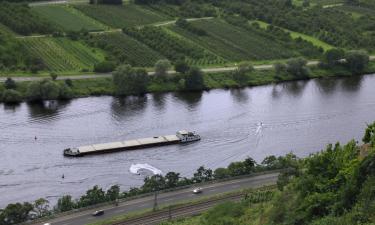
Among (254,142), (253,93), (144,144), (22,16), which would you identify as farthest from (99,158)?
(22,16)

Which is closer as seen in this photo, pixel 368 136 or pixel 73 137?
pixel 368 136

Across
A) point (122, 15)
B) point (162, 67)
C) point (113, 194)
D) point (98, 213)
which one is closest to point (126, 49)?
point (162, 67)

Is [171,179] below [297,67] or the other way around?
below

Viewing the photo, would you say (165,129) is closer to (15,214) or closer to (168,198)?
(168,198)

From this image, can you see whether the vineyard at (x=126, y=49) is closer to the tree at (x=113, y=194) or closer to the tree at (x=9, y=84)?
the tree at (x=9, y=84)

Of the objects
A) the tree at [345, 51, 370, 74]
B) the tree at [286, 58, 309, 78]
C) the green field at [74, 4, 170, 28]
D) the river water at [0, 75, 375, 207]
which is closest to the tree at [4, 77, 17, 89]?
the river water at [0, 75, 375, 207]

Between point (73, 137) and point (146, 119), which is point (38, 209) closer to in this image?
point (73, 137)

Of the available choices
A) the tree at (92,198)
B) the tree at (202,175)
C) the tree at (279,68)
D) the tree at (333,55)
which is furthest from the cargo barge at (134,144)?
the tree at (333,55)
